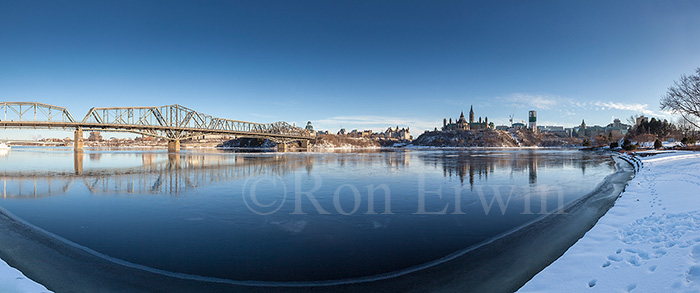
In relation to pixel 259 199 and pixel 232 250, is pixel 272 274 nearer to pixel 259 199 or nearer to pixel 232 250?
pixel 232 250

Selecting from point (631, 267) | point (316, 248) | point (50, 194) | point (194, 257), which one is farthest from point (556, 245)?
point (50, 194)

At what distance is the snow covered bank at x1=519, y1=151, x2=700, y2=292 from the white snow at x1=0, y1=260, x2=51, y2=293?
7919 millimetres

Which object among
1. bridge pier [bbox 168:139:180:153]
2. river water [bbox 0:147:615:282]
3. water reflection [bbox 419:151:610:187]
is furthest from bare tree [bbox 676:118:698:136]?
bridge pier [bbox 168:139:180:153]

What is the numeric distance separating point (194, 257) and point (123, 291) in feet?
4.63

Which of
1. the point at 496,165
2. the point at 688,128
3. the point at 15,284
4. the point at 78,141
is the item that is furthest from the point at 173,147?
the point at 688,128

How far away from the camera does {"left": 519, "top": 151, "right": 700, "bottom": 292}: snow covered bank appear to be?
4594 mm

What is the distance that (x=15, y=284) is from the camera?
4730 mm

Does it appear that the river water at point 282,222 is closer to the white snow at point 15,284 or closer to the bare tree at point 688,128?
the white snow at point 15,284

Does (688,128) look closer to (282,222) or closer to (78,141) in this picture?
(282,222)

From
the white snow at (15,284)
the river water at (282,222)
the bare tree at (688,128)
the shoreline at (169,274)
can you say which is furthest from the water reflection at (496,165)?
the bare tree at (688,128)

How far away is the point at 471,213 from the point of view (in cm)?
1049

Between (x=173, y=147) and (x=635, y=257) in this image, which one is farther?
(x=173, y=147)

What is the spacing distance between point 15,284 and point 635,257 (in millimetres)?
10991

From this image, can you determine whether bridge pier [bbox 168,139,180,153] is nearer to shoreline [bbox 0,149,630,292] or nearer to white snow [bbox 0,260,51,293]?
shoreline [bbox 0,149,630,292]
